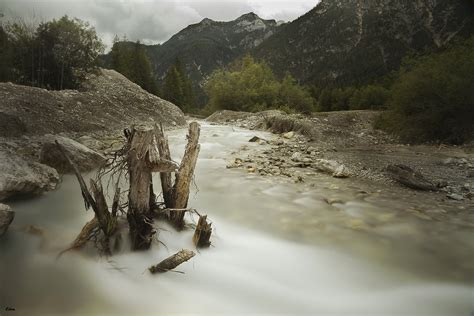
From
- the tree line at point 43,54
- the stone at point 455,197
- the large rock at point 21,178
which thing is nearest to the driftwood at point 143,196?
the large rock at point 21,178

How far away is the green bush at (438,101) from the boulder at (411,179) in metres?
6.17

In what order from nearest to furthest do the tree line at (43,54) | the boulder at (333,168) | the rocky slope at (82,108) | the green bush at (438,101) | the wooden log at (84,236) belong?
the wooden log at (84,236)
the boulder at (333,168)
the rocky slope at (82,108)
the green bush at (438,101)
the tree line at (43,54)

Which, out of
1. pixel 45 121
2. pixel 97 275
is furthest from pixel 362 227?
pixel 45 121

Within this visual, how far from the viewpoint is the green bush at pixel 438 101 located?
1330 cm

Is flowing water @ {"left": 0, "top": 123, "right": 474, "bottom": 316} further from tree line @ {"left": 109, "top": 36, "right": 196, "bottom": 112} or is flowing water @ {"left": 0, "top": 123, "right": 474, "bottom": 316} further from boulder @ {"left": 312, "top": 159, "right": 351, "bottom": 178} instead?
tree line @ {"left": 109, "top": 36, "right": 196, "bottom": 112}

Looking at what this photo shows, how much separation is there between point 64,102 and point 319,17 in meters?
156

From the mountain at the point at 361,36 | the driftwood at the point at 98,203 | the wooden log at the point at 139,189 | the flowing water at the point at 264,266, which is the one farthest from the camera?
the mountain at the point at 361,36

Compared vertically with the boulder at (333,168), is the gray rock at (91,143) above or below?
above

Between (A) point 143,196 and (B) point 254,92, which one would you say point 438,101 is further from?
(B) point 254,92

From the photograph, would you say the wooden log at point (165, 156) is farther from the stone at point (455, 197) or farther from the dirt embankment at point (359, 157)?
the stone at point (455, 197)

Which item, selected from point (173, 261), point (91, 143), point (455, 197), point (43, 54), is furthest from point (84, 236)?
point (43, 54)

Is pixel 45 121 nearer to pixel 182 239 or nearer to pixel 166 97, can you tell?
pixel 182 239

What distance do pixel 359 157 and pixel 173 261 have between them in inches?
377

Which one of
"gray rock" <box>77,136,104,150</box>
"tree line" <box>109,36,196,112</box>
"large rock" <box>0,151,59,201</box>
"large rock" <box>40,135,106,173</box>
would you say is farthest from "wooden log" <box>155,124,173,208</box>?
"tree line" <box>109,36,196,112</box>
